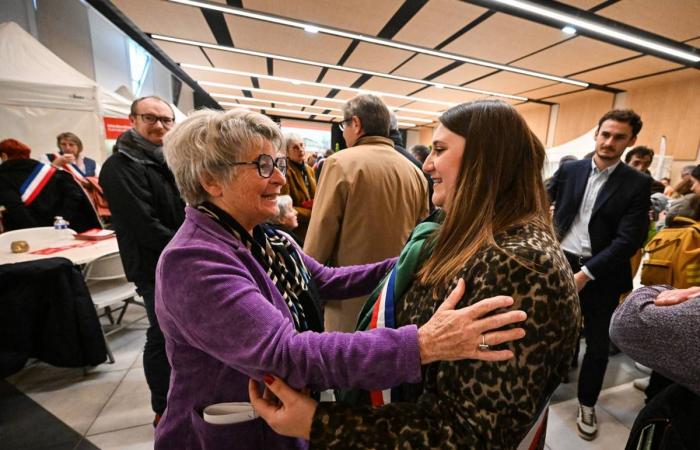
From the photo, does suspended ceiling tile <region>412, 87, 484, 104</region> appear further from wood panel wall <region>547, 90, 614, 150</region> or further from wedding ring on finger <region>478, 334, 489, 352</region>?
wedding ring on finger <region>478, 334, 489, 352</region>

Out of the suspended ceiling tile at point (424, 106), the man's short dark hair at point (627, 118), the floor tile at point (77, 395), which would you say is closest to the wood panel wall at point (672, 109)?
the suspended ceiling tile at point (424, 106)

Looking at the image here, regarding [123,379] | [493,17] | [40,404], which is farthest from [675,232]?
[40,404]

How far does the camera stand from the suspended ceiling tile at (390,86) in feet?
25.1

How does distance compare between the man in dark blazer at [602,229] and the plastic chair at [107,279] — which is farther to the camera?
the plastic chair at [107,279]

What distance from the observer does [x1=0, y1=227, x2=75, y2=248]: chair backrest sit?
94.3 inches

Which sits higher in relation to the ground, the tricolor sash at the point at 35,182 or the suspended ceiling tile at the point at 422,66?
the suspended ceiling tile at the point at 422,66

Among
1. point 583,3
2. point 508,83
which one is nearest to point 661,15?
point 583,3

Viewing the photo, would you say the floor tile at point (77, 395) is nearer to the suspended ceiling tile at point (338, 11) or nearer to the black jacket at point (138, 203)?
the black jacket at point (138, 203)

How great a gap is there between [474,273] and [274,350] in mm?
440

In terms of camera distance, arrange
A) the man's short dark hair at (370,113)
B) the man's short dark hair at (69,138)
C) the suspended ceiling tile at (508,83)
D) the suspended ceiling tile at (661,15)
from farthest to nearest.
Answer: the suspended ceiling tile at (508,83), the man's short dark hair at (69,138), the suspended ceiling tile at (661,15), the man's short dark hair at (370,113)

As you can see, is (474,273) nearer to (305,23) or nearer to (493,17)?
(493,17)

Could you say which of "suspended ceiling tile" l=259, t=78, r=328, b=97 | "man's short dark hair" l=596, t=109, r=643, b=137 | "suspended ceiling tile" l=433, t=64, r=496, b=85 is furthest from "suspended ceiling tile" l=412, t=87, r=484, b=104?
"man's short dark hair" l=596, t=109, r=643, b=137

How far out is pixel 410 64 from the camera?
611cm

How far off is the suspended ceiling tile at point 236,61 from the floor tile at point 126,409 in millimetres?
6064
